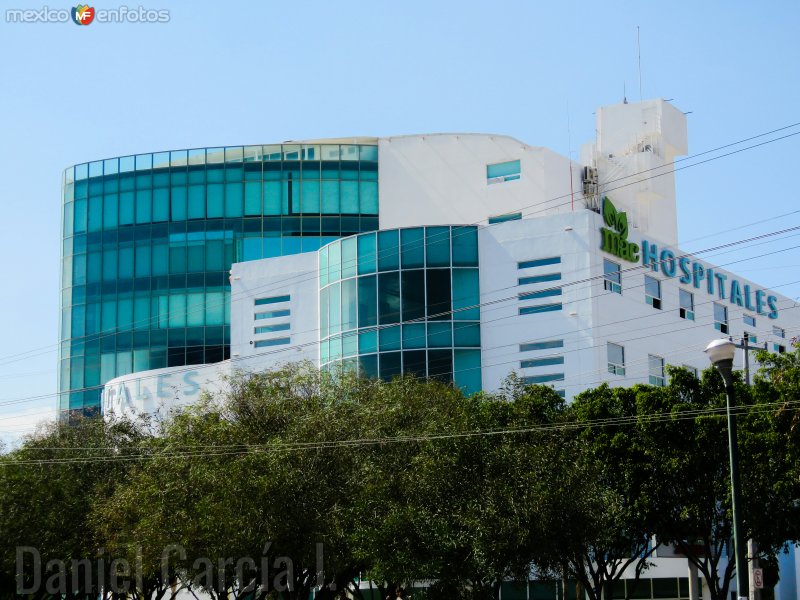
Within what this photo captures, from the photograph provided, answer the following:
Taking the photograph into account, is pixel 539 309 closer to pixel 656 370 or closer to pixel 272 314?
pixel 656 370

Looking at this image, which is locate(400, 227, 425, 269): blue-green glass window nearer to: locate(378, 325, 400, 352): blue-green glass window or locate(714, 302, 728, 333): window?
locate(378, 325, 400, 352): blue-green glass window

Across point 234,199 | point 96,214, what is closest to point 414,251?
point 234,199

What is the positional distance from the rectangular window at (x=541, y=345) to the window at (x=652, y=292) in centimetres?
766

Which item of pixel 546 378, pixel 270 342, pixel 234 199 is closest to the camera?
pixel 546 378

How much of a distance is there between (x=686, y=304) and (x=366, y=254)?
19.9m

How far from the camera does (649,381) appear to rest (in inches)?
2660

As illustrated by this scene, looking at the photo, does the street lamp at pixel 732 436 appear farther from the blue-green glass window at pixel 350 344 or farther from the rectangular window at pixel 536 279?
the blue-green glass window at pixel 350 344

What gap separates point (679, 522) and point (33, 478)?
2401 cm

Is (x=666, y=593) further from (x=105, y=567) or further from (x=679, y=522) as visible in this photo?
(x=105, y=567)

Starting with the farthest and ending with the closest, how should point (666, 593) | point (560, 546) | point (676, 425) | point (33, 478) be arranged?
point (666, 593), point (33, 478), point (676, 425), point (560, 546)

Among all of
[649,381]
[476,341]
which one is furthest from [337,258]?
[649,381]

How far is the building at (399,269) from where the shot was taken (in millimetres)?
64812

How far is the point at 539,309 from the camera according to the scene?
6506cm

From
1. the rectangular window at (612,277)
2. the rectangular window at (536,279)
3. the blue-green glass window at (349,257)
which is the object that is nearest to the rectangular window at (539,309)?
the rectangular window at (536,279)
